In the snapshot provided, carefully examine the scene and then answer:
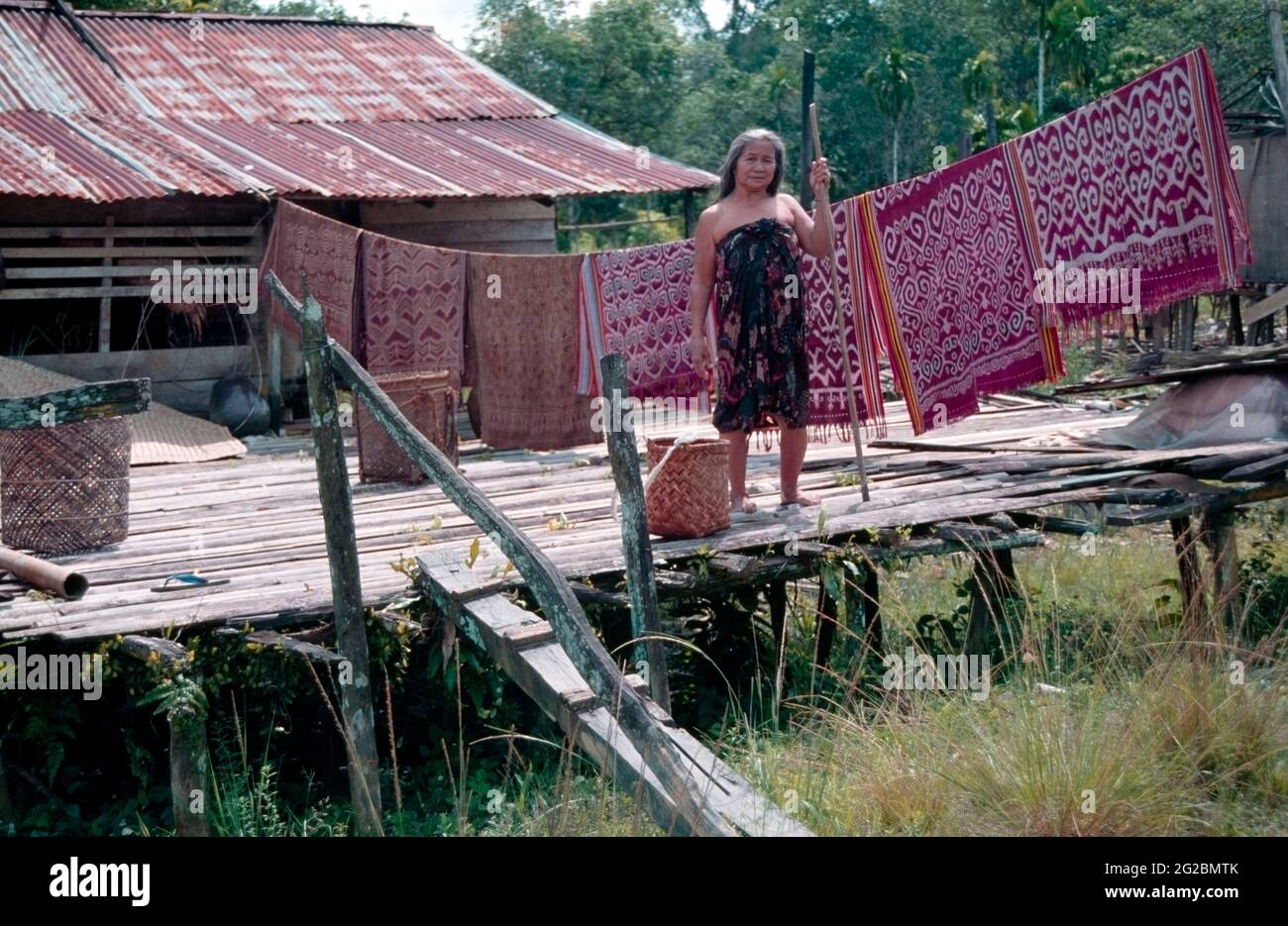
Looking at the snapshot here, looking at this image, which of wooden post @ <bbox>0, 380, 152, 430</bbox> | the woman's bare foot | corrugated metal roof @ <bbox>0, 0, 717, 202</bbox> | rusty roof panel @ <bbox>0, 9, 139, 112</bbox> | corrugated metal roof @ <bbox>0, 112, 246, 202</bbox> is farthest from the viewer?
rusty roof panel @ <bbox>0, 9, 139, 112</bbox>

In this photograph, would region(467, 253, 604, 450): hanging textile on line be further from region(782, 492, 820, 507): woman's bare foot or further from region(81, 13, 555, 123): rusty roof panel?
region(81, 13, 555, 123): rusty roof panel

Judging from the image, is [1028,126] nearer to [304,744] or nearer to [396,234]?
[396,234]

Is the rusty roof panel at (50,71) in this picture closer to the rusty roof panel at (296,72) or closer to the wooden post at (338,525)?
the rusty roof panel at (296,72)

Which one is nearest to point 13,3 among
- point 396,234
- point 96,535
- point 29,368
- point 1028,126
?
point 396,234

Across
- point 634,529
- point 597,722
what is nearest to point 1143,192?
point 634,529

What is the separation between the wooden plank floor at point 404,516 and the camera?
16.7ft

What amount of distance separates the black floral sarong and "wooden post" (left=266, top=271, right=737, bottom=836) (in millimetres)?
1809

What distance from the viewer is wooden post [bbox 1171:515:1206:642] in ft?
17.6

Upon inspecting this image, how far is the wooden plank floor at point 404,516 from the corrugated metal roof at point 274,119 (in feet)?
10.6

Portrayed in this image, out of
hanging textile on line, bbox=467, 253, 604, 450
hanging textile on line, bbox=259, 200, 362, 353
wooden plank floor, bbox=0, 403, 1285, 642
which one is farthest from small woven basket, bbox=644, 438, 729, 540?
hanging textile on line, bbox=259, 200, 362, 353

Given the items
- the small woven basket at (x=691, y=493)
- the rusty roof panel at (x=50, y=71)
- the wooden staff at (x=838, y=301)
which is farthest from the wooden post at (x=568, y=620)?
the rusty roof panel at (x=50, y=71)

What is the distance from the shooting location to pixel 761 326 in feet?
19.5

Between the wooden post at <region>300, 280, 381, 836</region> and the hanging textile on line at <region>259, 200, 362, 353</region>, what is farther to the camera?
the hanging textile on line at <region>259, 200, 362, 353</region>

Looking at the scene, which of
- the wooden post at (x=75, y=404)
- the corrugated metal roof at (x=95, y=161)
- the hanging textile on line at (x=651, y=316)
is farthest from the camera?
the corrugated metal roof at (x=95, y=161)
